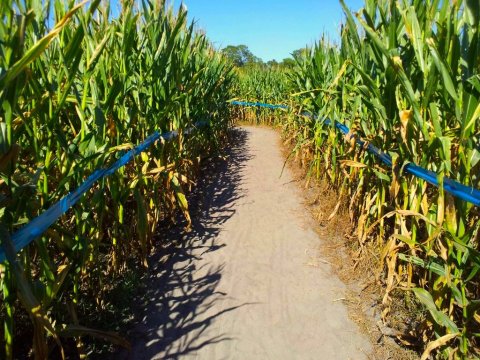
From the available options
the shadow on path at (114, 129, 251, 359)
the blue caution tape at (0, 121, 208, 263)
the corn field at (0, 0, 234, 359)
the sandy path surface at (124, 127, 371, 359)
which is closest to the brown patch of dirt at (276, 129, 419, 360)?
the sandy path surface at (124, 127, 371, 359)

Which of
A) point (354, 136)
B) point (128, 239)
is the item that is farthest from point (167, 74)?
point (354, 136)

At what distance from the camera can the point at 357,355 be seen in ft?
7.43

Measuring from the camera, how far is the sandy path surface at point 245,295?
7.70ft

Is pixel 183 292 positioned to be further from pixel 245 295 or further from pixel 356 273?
pixel 356 273

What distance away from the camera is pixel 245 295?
290 centimetres

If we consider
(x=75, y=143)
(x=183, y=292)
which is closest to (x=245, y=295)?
(x=183, y=292)

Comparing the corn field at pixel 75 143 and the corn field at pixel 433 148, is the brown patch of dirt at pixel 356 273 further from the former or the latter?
the corn field at pixel 75 143

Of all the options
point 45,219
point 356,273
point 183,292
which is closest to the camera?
point 45,219

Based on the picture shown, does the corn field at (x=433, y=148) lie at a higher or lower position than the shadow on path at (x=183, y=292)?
higher

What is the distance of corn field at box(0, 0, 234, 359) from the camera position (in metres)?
1.35

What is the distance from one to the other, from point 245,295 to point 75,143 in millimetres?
1736

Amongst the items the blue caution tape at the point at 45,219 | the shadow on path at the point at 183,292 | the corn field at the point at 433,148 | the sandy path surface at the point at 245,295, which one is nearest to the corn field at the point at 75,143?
the blue caution tape at the point at 45,219

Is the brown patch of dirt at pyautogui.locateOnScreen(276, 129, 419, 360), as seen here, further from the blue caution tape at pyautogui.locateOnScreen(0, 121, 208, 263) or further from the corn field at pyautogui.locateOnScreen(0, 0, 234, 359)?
the blue caution tape at pyautogui.locateOnScreen(0, 121, 208, 263)

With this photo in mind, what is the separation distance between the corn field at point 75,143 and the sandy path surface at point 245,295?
0.40 metres
